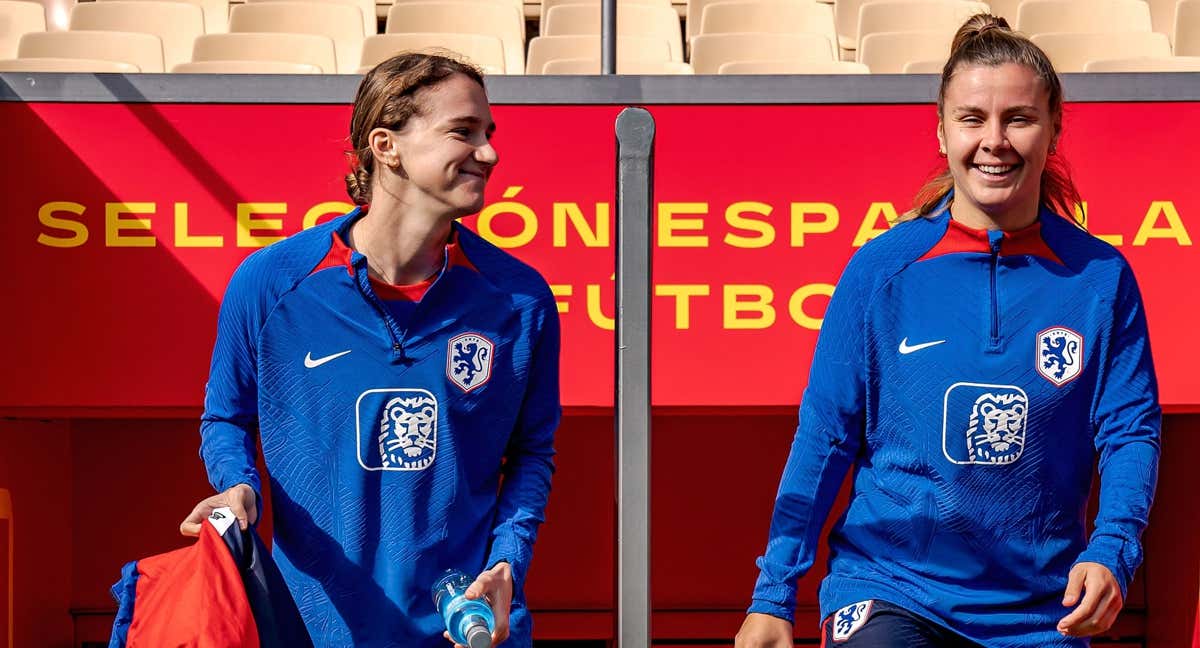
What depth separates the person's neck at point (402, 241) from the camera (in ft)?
7.46

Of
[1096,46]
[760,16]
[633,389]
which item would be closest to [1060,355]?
[633,389]

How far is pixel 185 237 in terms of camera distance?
3.35m

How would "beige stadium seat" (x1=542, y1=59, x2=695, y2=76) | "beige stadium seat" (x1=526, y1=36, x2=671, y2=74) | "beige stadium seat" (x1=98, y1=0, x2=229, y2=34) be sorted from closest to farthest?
"beige stadium seat" (x1=542, y1=59, x2=695, y2=76) < "beige stadium seat" (x1=526, y1=36, x2=671, y2=74) < "beige stadium seat" (x1=98, y1=0, x2=229, y2=34)

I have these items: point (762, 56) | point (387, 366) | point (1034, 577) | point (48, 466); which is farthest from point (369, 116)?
point (762, 56)

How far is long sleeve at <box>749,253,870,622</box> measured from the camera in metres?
2.08

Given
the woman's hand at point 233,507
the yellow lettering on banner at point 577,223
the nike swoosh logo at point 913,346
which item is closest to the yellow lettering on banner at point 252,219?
the yellow lettering on banner at point 577,223

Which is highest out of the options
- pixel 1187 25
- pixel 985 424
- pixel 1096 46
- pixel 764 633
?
pixel 1187 25

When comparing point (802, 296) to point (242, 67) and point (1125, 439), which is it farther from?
point (242, 67)

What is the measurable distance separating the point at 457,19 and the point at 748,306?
3611 mm

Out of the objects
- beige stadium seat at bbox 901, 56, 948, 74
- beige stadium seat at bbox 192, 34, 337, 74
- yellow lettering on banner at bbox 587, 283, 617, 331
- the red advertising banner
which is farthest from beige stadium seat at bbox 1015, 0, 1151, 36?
yellow lettering on banner at bbox 587, 283, 617, 331

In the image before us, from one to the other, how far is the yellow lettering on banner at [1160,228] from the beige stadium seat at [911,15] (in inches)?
124

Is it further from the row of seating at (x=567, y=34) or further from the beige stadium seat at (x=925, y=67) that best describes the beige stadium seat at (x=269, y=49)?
the beige stadium seat at (x=925, y=67)

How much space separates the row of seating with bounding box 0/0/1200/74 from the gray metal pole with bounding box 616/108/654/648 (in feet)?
11.7

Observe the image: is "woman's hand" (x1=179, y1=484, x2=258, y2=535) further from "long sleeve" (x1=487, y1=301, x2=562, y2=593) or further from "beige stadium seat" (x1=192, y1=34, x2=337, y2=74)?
"beige stadium seat" (x1=192, y1=34, x2=337, y2=74)
